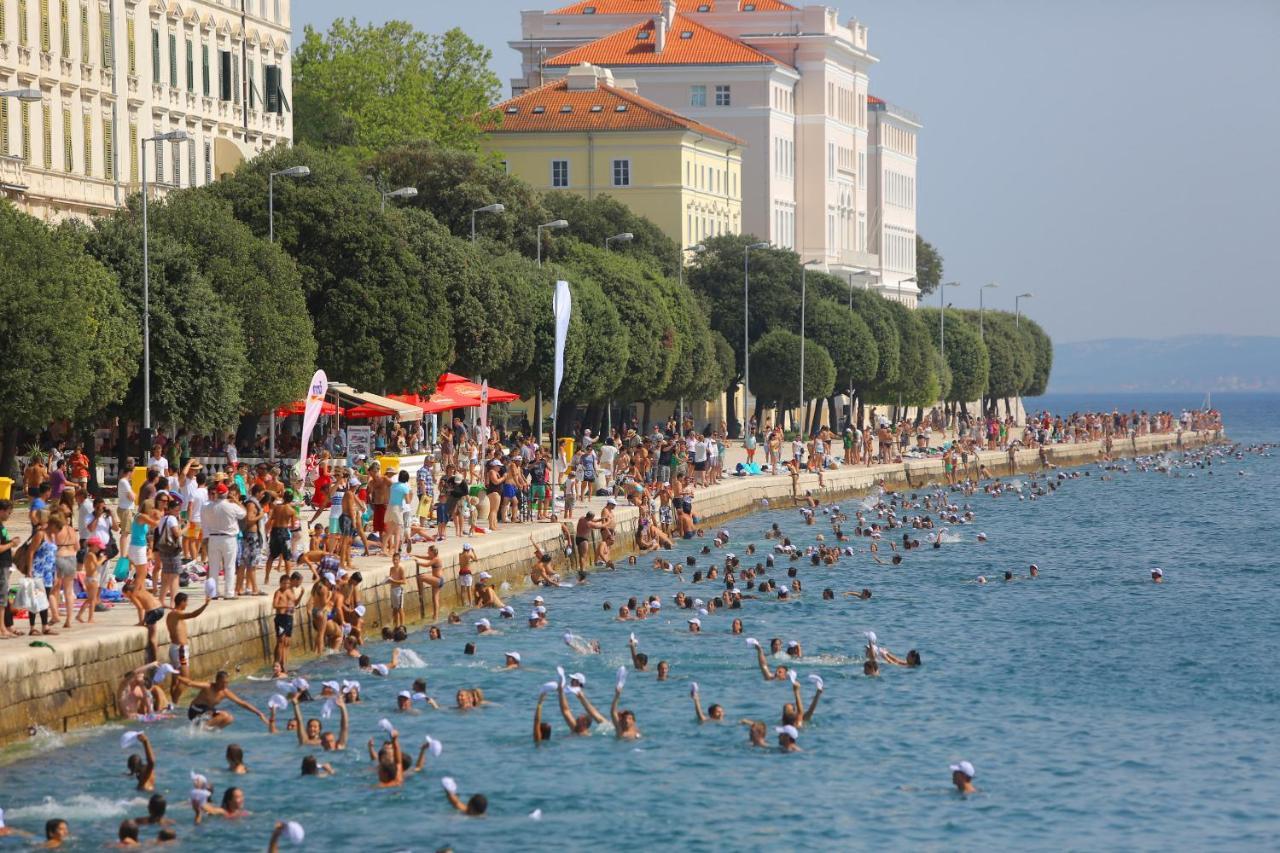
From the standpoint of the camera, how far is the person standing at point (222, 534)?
112ft

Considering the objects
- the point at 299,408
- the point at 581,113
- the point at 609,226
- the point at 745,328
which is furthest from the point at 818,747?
the point at 581,113

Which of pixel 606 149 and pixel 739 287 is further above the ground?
pixel 606 149

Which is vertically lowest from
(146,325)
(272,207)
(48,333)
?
(48,333)

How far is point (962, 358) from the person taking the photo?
132250 mm

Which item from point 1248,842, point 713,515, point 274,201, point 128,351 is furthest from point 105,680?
point 713,515

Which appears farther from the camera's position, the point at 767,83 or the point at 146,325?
the point at 767,83

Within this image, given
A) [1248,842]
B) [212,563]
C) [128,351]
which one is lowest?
[1248,842]

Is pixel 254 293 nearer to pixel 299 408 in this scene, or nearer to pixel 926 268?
pixel 299 408

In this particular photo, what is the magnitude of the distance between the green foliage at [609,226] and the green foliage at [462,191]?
20.8 ft

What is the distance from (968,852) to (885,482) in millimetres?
64103

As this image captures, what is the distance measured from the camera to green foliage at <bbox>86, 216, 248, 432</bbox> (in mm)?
49969

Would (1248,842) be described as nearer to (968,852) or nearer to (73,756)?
(968,852)

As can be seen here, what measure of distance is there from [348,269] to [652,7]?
8928 centimetres

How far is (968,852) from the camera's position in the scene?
88.2 feet
